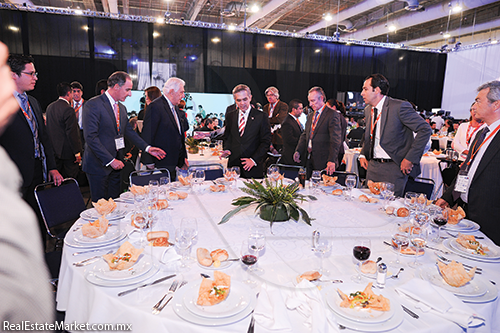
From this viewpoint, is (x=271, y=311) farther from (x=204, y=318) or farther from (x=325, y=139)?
(x=325, y=139)

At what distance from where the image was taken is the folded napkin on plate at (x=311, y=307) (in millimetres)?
1063

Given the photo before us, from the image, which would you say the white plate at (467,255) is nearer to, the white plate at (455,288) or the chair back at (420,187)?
the white plate at (455,288)

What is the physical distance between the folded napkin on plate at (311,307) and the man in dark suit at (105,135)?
276 centimetres

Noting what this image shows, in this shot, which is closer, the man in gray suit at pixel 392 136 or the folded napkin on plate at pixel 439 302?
the folded napkin on plate at pixel 439 302

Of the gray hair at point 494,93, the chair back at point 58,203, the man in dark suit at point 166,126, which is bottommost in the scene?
the chair back at point 58,203

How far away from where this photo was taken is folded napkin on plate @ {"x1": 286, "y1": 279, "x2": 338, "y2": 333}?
1.06 meters

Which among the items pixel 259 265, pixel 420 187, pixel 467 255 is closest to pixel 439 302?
pixel 467 255

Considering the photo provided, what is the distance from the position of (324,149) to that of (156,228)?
3.00 m

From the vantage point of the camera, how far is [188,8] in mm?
11547

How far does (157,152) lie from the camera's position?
11.9 ft

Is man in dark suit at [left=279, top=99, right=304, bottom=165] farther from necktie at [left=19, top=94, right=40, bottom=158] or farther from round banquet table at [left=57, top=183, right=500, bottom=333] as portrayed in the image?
necktie at [left=19, top=94, right=40, bottom=158]

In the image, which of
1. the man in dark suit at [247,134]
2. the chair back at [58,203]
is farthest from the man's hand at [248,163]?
the chair back at [58,203]

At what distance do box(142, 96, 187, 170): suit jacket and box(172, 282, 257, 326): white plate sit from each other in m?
2.77

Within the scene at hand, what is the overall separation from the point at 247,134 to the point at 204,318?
9.97ft
